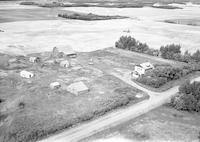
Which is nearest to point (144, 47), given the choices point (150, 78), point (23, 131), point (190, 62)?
point (190, 62)

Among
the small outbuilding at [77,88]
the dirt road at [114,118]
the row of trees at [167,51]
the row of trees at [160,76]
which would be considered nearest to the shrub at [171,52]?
the row of trees at [167,51]

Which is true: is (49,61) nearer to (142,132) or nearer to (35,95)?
(35,95)

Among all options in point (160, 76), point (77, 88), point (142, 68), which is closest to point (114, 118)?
point (77, 88)

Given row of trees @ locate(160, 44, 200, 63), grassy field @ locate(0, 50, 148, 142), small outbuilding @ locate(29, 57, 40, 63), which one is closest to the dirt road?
grassy field @ locate(0, 50, 148, 142)

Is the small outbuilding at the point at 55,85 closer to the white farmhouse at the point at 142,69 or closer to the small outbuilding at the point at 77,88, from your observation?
the small outbuilding at the point at 77,88

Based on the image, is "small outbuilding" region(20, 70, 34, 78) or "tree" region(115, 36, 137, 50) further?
"tree" region(115, 36, 137, 50)

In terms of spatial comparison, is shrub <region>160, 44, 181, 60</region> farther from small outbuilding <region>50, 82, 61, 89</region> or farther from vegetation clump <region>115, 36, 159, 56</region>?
small outbuilding <region>50, 82, 61, 89</region>

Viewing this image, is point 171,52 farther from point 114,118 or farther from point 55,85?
point 114,118

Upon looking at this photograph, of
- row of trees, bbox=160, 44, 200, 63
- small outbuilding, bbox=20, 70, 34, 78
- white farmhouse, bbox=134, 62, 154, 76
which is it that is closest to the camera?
small outbuilding, bbox=20, 70, 34, 78
